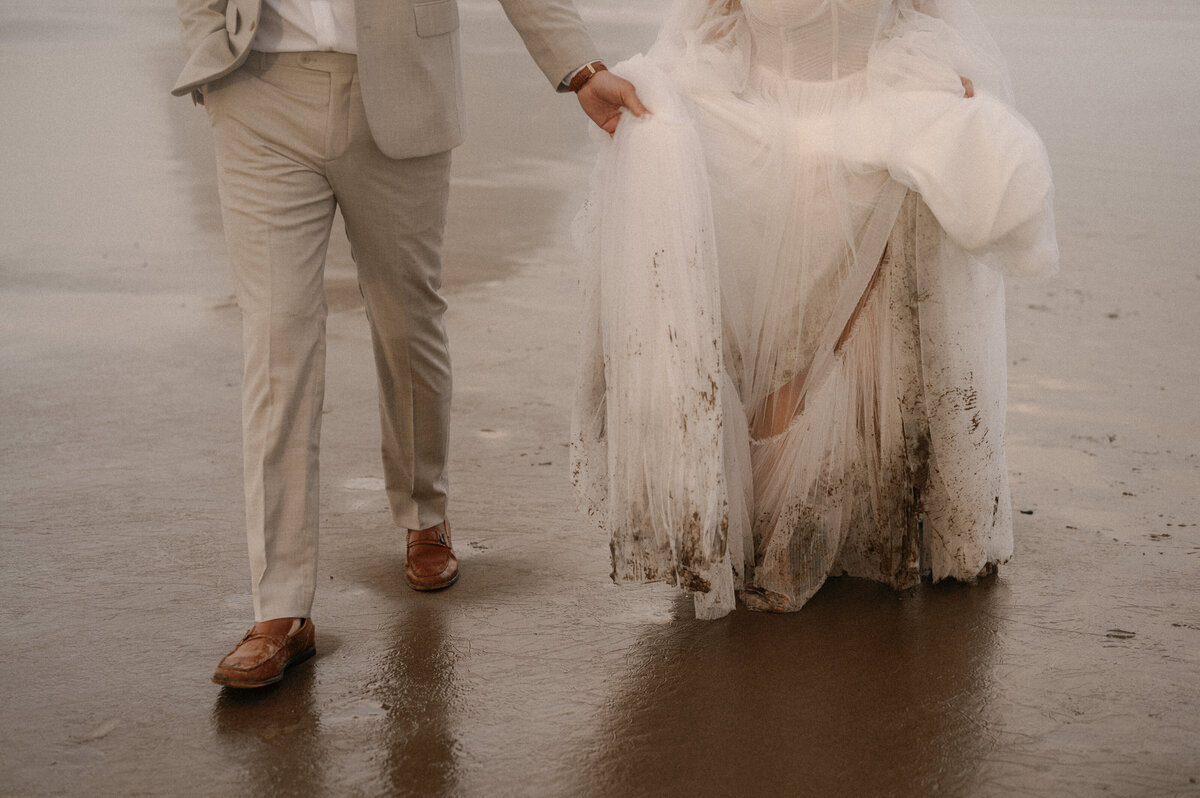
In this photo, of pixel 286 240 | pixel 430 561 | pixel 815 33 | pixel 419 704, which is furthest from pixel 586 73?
pixel 419 704

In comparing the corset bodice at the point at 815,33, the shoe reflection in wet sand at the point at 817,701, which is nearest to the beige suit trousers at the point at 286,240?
the shoe reflection in wet sand at the point at 817,701

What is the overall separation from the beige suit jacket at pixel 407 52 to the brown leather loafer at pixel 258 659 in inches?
46.6

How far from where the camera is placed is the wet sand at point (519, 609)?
2.58 metres

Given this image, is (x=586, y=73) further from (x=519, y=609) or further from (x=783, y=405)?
(x=519, y=609)

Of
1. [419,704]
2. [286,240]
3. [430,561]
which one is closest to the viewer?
[419,704]

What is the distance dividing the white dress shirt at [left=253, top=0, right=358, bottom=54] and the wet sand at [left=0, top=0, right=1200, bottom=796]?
55.1 inches

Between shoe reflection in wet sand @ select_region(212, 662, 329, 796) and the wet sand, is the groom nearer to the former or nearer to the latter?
shoe reflection in wet sand @ select_region(212, 662, 329, 796)

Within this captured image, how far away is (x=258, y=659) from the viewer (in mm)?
2807

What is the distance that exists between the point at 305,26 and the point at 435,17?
32 centimetres

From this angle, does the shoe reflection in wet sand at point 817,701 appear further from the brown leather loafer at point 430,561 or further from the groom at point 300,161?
the groom at point 300,161

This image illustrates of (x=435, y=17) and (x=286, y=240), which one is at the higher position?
(x=435, y=17)

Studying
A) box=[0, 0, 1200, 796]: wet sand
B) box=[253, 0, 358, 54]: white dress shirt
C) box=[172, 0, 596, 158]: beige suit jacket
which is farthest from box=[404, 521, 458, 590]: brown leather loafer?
box=[253, 0, 358, 54]: white dress shirt

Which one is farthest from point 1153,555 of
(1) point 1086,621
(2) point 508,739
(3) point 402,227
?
(3) point 402,227

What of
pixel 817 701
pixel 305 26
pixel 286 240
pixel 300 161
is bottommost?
pixel 817 701
